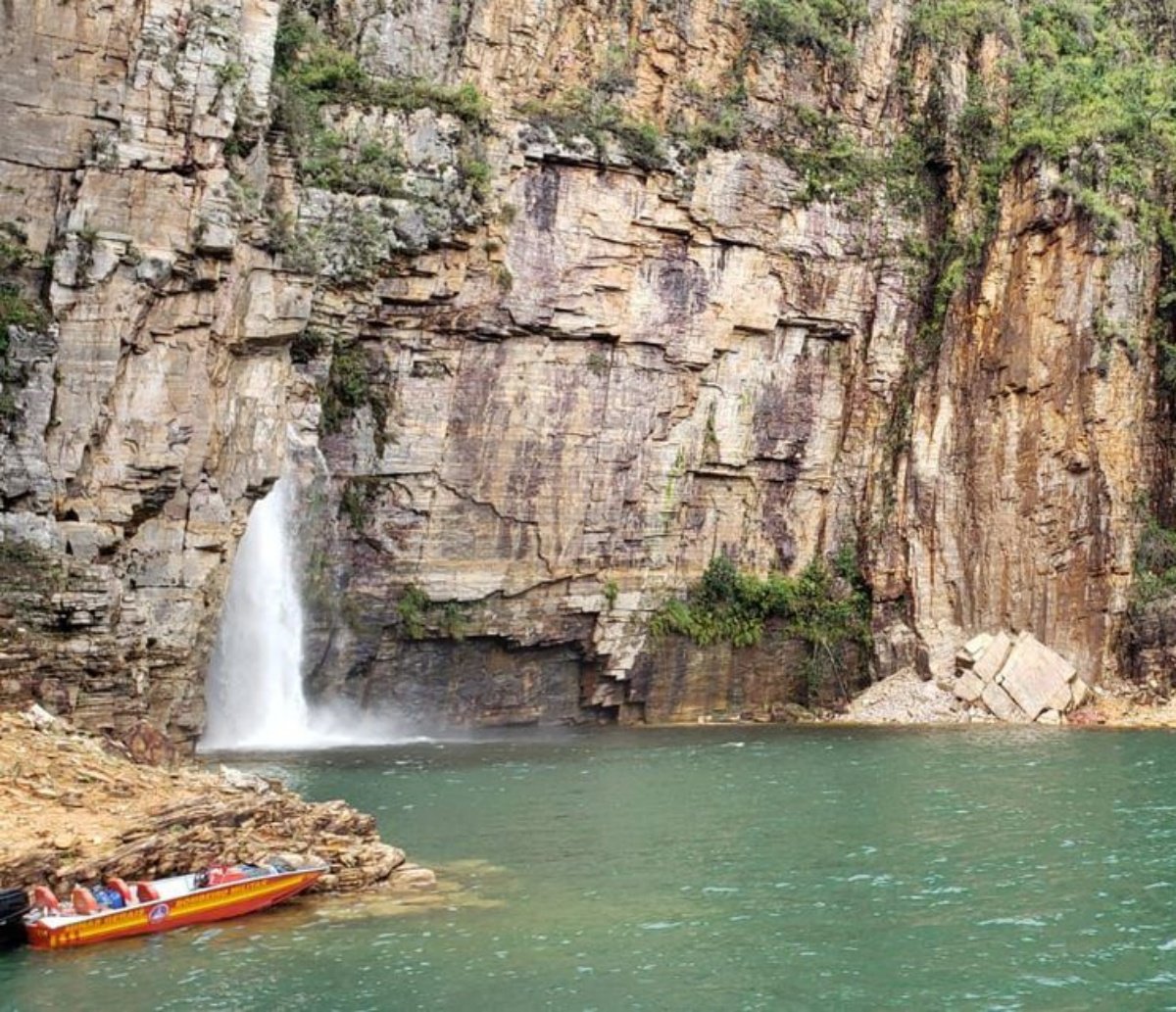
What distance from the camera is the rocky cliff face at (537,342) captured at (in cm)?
2916

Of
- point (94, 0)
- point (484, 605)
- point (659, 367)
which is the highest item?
point (94, 0)

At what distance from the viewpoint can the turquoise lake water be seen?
13773mm

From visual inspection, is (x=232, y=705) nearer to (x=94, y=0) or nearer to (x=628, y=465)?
(x=628, y=465)

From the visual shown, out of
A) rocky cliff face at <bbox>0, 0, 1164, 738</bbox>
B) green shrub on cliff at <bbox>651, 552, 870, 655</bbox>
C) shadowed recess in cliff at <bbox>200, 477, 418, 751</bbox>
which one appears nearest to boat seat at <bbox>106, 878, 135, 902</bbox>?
rocky cliff face at <bbox>0, 0, 1164, 738</bbox>

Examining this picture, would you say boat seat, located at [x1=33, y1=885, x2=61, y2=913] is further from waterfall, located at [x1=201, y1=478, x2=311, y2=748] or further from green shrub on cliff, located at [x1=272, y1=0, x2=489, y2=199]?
green shrub on cliff, located at [x1=272, y1=0, x2=489, y2=199]

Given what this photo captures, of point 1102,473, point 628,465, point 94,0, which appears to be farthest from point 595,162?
point 1102,473

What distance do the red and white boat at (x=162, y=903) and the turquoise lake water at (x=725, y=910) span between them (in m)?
0.28

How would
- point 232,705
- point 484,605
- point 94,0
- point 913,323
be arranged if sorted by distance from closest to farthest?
point 94,0 → point 232,705 → point 484,605 → point 913,323

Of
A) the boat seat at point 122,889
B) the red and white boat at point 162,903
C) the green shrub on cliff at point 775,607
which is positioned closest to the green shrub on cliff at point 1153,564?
the green shrub on cliff at point 775,607

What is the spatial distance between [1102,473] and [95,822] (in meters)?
33.2

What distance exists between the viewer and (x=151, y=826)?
18.2 meters

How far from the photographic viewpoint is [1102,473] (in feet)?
140

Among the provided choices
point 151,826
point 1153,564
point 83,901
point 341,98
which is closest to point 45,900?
point 83,901

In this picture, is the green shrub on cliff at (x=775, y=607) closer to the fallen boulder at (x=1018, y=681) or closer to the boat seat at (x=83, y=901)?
the fallen boulder at (x=1018, y=681)
